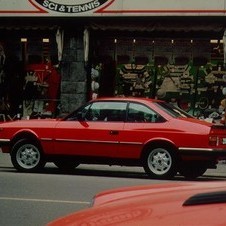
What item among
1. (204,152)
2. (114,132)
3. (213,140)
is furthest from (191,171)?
(114,132)

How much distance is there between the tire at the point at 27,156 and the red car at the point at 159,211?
9.23 m

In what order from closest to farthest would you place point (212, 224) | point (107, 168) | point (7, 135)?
point (212, 224) → point (7, 135) → point (107, 168)

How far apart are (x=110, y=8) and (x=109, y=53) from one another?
1.57 m

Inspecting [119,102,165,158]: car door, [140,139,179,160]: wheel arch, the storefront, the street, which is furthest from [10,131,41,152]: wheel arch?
the storefront

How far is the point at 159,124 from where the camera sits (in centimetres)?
1159

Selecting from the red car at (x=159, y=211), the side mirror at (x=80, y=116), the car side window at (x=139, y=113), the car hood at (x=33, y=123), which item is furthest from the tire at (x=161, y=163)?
the red car at (x=159, y=211)

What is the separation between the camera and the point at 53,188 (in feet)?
32.5

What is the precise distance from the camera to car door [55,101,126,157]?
1188 centimetres

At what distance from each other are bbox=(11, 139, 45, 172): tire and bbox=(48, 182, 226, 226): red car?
9.23m

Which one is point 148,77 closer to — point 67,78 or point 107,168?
point 67,78

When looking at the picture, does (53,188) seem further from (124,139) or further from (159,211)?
(159,211)

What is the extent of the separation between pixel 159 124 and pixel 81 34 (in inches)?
340

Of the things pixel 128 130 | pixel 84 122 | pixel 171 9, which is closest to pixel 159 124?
pixel 128 130

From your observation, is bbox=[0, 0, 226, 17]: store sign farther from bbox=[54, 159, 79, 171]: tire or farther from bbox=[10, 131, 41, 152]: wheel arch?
bbox=[10, 131, 41, 152]: wheel arch
